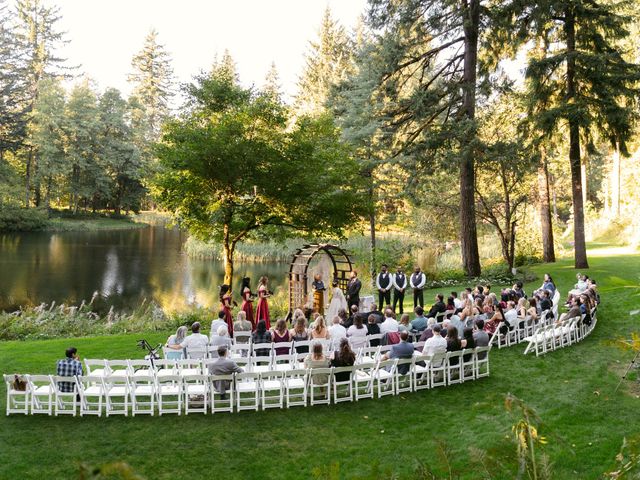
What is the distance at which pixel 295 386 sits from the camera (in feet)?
29.9

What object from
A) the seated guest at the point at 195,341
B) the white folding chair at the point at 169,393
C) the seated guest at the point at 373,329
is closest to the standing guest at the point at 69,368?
the white folding chair at the point at 169,393

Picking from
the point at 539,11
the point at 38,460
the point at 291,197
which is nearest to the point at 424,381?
the point at 38,460

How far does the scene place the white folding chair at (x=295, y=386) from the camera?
8.76 meters

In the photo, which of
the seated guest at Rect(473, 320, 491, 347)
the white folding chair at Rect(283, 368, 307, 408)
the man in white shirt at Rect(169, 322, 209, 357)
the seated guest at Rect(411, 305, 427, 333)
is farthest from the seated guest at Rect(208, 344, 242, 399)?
the seated guest at Rect(411, 305, 427, 333)

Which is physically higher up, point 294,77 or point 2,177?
point 294,77

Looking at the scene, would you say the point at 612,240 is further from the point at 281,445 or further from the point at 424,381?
the point at 281,445

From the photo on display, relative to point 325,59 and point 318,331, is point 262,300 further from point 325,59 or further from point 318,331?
point 325,59

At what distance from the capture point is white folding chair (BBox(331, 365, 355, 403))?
29.5 ft

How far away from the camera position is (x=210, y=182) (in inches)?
679

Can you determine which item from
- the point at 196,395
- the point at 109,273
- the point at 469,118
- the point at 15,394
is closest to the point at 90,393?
the point at 15,394

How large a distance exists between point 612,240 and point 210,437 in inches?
1309

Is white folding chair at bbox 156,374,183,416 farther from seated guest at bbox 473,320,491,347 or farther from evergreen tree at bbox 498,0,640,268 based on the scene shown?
evergreen tree at bbox 498,0,640,268

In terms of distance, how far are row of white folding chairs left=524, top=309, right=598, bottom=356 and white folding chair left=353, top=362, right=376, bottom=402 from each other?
13.3ft

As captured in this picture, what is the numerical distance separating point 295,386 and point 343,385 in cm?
119
